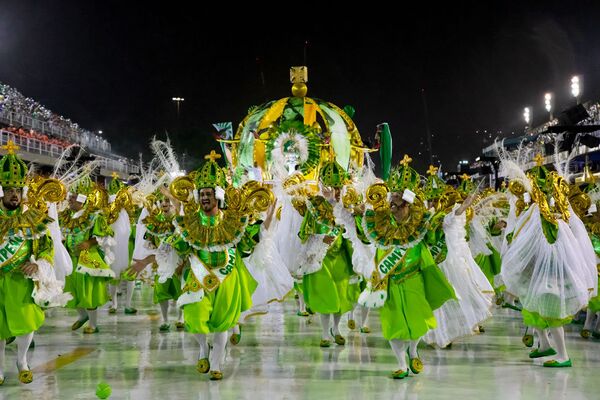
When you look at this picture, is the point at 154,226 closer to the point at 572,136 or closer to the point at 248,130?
→ the point at 248,130

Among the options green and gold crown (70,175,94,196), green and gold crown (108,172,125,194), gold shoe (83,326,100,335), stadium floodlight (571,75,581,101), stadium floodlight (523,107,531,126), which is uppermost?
stadium floodlight (523,107,531,126)

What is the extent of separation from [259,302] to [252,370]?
32.0 inches

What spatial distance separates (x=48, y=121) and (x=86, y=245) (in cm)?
2622

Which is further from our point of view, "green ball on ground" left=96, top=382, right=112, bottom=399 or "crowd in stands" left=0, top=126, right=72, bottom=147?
"crowd in stands" left=0, top=126, right=72, bottom=147

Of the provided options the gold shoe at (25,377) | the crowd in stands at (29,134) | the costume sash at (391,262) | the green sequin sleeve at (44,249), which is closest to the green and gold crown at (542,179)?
the costume sash at (391,262)

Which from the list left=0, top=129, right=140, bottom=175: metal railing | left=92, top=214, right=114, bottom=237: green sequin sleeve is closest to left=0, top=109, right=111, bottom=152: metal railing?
left=0, top=129, right=140, bottom=175: metal railing

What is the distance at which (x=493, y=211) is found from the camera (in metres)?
11.0

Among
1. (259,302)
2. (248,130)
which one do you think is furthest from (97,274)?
(248,130)

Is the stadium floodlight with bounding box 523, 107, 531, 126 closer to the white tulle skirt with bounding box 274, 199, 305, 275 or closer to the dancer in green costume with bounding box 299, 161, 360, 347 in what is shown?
the white tulle skirt with bounding box 274, 199, 305, 275

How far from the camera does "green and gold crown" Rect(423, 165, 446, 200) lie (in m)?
7.74

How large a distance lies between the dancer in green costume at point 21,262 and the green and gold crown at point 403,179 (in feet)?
9.57

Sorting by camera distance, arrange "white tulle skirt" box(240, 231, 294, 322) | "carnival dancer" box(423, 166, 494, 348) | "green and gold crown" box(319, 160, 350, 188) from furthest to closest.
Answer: "green and gold crown" box(319, 160, 350, 188)
"white tulle skirt" box(240, 231, 294, 322)
"carnival dancer" box(423, 166, 494, 348)

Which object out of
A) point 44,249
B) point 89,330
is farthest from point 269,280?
point 89,330

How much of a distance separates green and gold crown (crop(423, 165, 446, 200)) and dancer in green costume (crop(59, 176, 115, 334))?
13.3 feet
